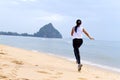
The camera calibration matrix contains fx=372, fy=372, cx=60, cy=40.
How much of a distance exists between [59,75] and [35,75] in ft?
2.66

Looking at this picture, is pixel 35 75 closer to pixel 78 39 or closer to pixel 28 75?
pixel 28 75

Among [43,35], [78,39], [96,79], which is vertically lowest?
[43,35]

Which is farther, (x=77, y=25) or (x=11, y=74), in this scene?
(x=77, y=25)

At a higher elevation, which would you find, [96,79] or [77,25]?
[77,25]

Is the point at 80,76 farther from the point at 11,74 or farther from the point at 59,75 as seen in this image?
the point at 11,74

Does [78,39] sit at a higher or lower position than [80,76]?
higher

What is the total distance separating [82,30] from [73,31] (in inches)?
12.3

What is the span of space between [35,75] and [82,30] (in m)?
2.72

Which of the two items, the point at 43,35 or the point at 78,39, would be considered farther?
the point at 43,35

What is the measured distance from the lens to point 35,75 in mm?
10078

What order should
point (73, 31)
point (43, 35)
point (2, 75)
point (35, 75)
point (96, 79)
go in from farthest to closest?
point (43, 35)
point (73, 31)
point (96, 79)
point (35, 75)
point (2, 75)

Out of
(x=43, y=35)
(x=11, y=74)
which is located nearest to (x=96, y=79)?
(x=11, y=74)

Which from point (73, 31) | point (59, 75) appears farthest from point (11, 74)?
point (73, 31)

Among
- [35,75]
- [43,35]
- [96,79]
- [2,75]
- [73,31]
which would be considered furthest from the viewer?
[43,35]
